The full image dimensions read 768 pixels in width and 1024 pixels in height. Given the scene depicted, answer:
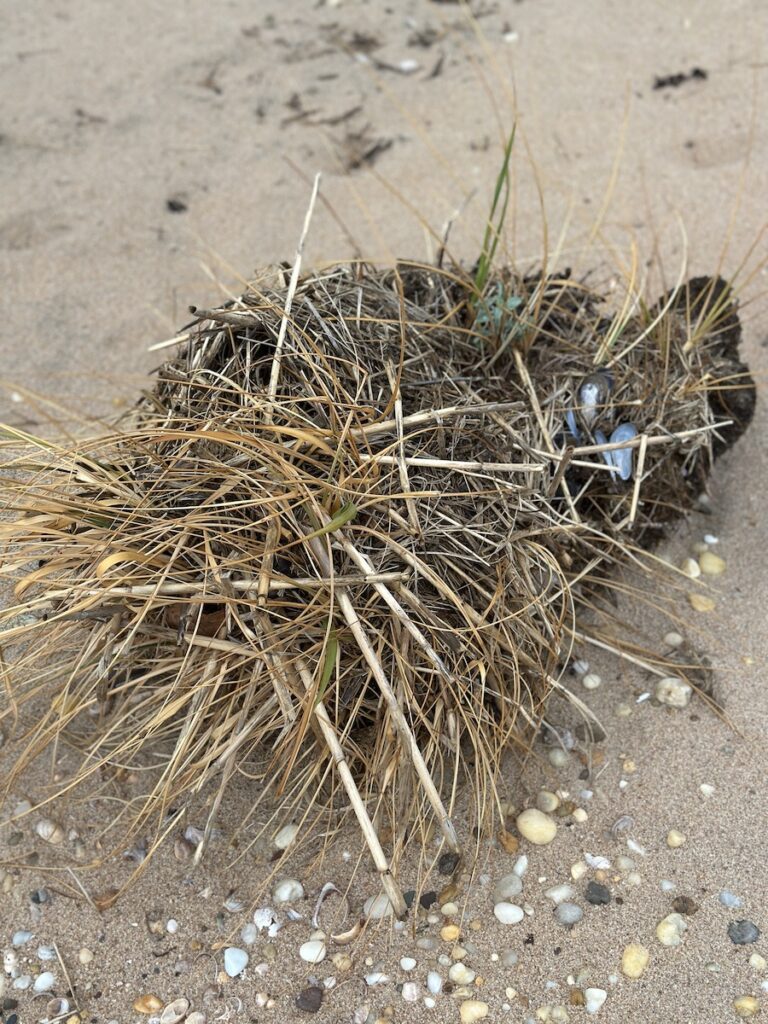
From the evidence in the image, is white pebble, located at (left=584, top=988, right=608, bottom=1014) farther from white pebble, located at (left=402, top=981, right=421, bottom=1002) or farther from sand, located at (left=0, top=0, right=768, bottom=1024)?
white pebble, located at (left=402, top=981, right=421, bottom=1002)

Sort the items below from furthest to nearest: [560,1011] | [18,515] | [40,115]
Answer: [40,115] < [18,515] < [560,1011]

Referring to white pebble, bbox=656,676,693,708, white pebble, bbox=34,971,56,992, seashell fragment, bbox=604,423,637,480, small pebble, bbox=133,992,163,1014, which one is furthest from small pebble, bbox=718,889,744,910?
white pebble, bbox=34,971,56,992

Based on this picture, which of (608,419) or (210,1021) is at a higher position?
(608,419)

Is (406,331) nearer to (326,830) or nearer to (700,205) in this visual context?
(326,830)

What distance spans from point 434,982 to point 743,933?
1.49ft

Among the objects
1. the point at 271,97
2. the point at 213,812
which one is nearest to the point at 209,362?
the point at 213,812

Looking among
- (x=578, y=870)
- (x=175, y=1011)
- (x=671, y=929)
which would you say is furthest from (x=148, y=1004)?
(x=671, y=929)

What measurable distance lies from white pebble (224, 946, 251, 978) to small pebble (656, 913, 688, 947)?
0.61 meters

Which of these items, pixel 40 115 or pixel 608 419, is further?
pixel 40 115

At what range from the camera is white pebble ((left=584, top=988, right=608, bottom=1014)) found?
1.35 metres

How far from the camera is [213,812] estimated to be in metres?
1.39

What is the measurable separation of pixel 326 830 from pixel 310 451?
0.59 metres

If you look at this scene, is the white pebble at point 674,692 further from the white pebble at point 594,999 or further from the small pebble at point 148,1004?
the small pebble at point 148,1004

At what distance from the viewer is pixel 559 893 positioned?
1460 millimetres
